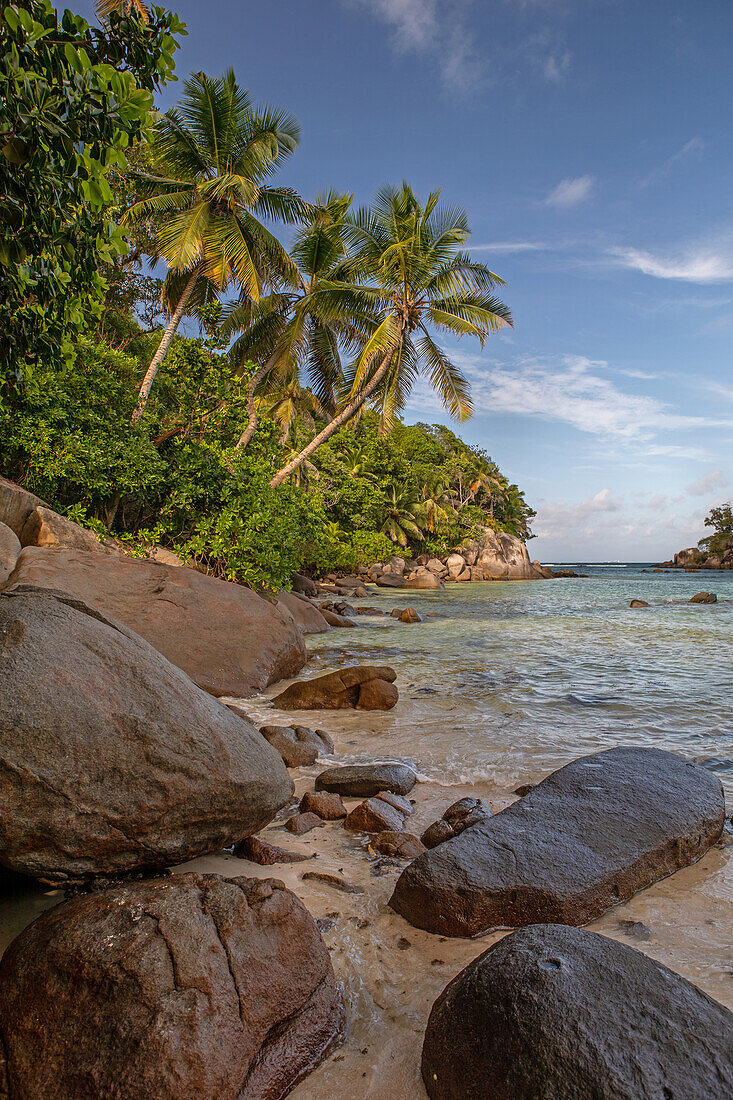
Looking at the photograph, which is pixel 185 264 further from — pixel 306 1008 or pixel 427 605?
pixel 306 1008

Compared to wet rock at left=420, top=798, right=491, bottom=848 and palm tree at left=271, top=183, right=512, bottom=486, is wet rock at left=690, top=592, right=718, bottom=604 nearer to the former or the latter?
palm tree at left=271, top=183, right=512, bottom=486

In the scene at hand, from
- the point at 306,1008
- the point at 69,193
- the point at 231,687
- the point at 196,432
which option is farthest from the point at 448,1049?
the point at 196,432

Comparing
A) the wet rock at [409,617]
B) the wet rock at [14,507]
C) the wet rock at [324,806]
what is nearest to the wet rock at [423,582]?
the wet rock at [409,617]

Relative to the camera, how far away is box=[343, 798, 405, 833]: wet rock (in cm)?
363

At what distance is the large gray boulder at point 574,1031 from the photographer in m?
1.56

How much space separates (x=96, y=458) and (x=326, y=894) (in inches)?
381

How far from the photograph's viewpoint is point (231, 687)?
729 centimetres

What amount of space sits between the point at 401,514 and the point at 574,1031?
39.4m

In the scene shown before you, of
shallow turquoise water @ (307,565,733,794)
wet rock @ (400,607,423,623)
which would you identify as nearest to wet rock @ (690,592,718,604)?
shallow turquoise water @ (307,565,733,794)

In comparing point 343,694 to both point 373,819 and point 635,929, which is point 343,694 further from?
point 635,929

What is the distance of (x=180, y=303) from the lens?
53.4ft

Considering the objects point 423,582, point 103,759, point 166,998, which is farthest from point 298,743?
point 423,582

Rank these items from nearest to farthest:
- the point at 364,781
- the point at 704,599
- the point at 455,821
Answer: the point at 455,821 < the point at 364,781 < the point at 704,599

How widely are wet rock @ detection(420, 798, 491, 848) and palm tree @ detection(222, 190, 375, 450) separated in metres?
16.0
